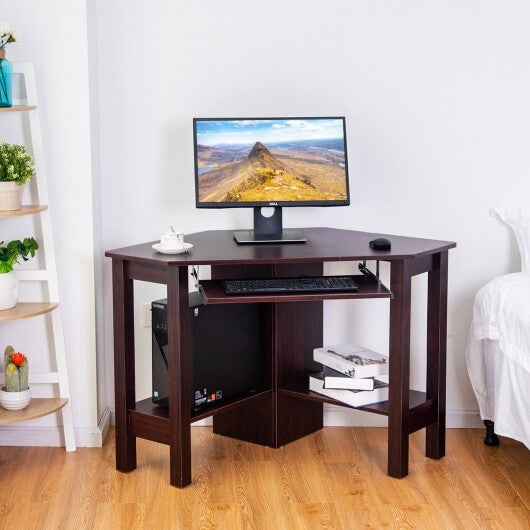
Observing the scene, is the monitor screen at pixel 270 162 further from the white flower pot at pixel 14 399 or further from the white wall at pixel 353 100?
the white flower pot at pixel 14 399

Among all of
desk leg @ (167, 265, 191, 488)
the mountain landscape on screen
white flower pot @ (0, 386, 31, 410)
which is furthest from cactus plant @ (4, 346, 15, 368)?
the mountain landscape on screen

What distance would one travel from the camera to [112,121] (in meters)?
3.49

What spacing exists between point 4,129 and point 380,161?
56.9 inches

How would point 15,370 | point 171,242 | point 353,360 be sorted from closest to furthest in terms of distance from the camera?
point 171,242
point 15,370
point 353,360

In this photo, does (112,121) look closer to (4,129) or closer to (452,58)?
(4,129)

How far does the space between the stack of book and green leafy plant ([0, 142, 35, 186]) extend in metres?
1.28

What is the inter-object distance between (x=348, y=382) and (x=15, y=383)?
121 centimetres

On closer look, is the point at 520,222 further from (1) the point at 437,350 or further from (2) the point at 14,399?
(2) the point at 14,399

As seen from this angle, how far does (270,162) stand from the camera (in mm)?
3277

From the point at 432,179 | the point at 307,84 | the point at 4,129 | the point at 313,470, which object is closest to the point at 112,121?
the point at 4,129

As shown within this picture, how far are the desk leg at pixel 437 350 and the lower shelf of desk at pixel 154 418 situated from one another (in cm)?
71

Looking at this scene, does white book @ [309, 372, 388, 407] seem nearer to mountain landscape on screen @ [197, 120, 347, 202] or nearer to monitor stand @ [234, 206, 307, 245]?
monitor stand @ [234, 206, 307, 245]

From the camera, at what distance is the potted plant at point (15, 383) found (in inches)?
127

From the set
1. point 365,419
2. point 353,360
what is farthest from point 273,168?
point 365,419
